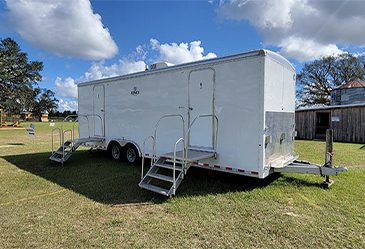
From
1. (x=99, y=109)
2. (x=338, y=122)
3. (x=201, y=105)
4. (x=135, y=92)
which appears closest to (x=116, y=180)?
(x=135, y=92)

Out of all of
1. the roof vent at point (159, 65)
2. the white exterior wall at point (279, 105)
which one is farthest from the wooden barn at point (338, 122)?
the roof vent at point (159, 65)

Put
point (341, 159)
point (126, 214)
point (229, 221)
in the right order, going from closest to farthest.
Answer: point (229, 221) < point (126, 214) < point (341, 159)

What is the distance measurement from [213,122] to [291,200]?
2310 millimetres

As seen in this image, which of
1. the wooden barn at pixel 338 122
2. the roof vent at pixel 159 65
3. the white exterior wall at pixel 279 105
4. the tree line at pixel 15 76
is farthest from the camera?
the tree line at pixel 15 76

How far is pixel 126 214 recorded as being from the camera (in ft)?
15.5

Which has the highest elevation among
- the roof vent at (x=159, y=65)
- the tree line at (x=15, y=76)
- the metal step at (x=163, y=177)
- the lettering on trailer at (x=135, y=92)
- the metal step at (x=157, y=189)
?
the tree line at (x=15, y=76)

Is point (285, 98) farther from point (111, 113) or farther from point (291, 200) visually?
point (111, 113)

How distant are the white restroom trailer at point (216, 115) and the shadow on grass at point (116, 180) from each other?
16.7 inches

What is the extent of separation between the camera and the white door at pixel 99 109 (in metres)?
9.47

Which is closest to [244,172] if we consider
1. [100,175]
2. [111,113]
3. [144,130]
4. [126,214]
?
[126,214]

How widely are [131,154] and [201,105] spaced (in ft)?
11.6

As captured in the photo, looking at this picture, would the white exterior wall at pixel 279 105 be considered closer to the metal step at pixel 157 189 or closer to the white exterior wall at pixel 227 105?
the white exterior wall at pixel 227 105

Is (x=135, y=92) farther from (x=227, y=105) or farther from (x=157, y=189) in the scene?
(x=157, y=189)

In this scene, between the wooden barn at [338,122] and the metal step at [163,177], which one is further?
the wooden barn at [338,122]
